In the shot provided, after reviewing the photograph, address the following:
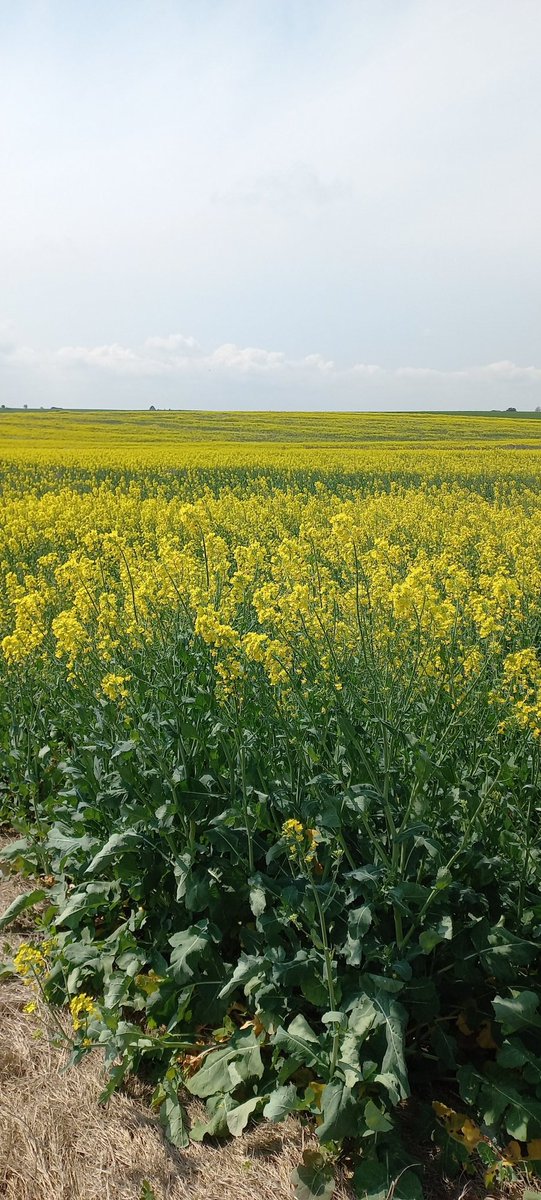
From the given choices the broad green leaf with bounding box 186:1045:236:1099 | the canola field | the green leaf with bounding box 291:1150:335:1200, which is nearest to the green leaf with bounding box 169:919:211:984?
the canola field

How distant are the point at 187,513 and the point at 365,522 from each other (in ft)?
14.5

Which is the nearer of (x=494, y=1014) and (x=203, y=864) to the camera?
(x=494, y=1014)

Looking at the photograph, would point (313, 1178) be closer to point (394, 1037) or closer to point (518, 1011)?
point (394, 1037)

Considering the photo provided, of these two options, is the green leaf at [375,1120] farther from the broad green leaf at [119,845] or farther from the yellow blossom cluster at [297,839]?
the broad green leaf at [119,845]

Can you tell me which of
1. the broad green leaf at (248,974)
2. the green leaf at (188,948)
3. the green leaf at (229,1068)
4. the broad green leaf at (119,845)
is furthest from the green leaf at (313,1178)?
the broad green leaf at (119,845)

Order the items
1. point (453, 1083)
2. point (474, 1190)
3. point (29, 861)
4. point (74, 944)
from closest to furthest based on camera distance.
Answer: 1. point (474, 1190)
2. point (453, 1083)
3. point (74, 944)
4. point (29, 861)

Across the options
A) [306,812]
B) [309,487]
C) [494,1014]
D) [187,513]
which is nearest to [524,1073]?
[494,1014]

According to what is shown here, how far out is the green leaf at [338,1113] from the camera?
90.3 inches

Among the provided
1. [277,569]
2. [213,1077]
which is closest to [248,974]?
[213,1077]

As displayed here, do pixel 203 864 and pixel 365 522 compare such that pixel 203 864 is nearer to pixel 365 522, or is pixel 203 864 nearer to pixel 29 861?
pixel 29 861

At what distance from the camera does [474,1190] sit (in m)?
2.34

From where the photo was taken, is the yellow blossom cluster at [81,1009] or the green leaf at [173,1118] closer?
the green leaf at [173,1118]

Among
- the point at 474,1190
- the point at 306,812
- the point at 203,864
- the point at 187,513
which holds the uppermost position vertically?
the point at 187,513

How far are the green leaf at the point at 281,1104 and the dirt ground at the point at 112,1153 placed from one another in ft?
0.44
